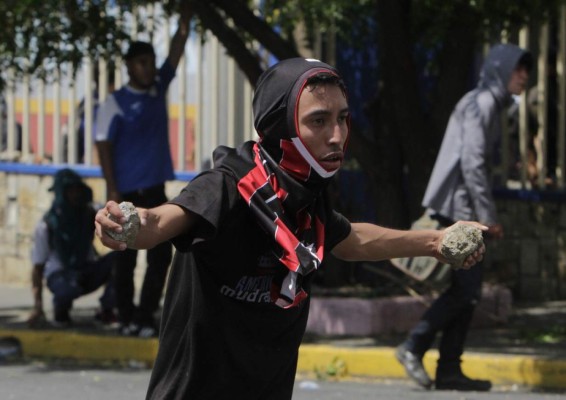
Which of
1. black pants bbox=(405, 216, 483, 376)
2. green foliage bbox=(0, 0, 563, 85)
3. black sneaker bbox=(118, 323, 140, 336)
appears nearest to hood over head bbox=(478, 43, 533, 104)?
black pants bbox=(405, 216, 483, 376)

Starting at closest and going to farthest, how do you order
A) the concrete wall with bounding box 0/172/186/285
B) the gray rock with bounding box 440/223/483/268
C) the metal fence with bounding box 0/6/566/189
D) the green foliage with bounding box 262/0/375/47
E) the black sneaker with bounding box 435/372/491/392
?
the gray rock with bounding box 440/223/483/268, the black sneaker with bounding box 435/372/491/392, the green foliage with bounding box 262/0/375/47, the metal fence with bounding box 0/6/566/189, the concrete wall with bounding box 0/172/186/285

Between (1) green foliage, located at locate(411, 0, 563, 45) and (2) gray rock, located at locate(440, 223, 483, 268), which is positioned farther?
(1) green foliage, located at locate(411, 0, 563, 45)

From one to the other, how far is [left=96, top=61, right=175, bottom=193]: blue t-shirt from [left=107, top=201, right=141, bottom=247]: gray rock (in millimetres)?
5527

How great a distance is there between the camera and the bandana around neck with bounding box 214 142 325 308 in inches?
138

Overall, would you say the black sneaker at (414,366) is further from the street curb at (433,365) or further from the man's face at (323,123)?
the man's face at (323,123)

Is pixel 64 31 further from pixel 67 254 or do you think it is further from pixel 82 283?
pixel 82 283

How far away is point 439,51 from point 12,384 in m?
4.47

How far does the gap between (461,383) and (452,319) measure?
0.37m

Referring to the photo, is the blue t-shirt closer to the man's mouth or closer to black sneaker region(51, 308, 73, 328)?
black sneaker region(51, 308, 73, 328)

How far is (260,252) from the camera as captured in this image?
360 cm

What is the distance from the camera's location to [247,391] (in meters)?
3.64

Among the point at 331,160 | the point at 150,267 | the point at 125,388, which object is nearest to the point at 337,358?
the point at 125,388

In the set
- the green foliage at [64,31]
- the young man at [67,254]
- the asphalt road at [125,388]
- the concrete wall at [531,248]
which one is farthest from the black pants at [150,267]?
the concrete wall at [531,248]

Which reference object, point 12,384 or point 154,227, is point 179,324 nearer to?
point 154,227
